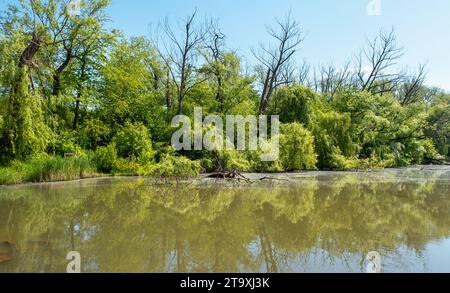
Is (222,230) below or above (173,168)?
below

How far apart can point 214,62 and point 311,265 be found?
20.4m

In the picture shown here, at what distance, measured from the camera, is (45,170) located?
46.2ft

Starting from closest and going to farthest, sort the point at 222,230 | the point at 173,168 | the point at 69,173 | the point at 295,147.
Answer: the point at 222,230 < the point at 173,168 < the point at 69,173 < the point at 295,147

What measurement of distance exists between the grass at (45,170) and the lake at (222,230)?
990 millimetres

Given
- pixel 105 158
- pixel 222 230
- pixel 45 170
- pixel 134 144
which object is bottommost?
pixel 222 230

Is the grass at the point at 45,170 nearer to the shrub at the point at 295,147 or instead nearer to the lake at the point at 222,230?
the lake at the point at 222,230

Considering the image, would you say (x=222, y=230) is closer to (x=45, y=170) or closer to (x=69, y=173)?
(x=45, y=170)

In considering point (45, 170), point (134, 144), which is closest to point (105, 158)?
point (134, 144)

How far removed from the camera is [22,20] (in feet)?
64.8

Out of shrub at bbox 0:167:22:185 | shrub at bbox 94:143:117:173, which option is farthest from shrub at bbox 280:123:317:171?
shrub at bbox 0:167:22:185

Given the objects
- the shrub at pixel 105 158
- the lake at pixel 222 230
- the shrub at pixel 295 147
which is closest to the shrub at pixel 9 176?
the lake at pixel 222 230

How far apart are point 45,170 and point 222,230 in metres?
9.86
